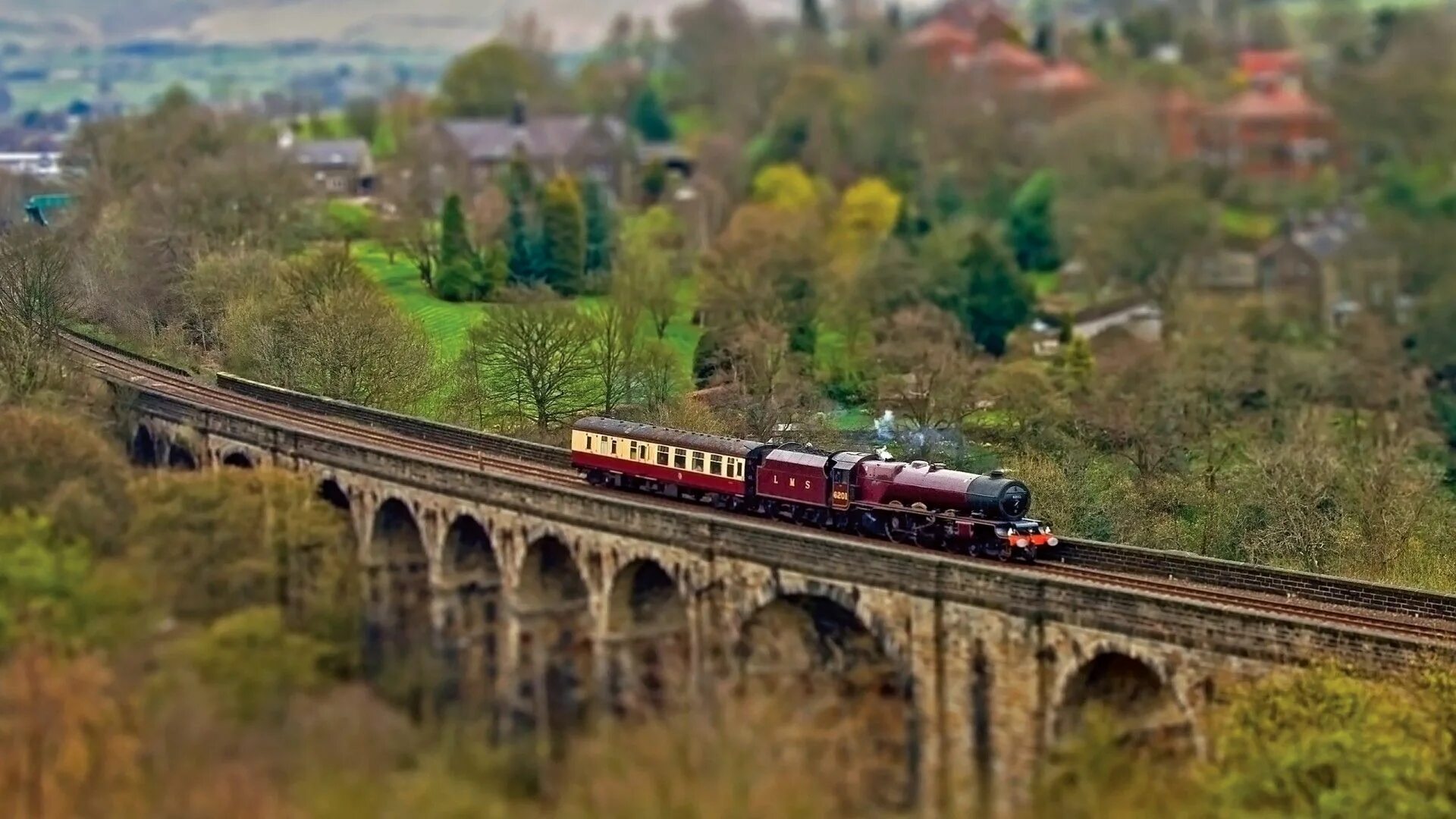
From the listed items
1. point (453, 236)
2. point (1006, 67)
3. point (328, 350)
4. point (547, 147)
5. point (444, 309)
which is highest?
point (1006, 67)

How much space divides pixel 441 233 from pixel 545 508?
44.3m

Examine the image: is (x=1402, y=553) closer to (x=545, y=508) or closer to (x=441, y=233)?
(x=545, y=508)

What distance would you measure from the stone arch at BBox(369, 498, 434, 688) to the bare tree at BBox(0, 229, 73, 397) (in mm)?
11103

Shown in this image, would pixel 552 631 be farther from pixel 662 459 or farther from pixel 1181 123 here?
pixel 1181 123

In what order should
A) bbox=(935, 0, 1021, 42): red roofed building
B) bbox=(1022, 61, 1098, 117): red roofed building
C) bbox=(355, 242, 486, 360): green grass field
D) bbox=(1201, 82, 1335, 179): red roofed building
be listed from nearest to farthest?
bbox=(355, 242, 486, 360): green grass field, bbox=(1201, 82, 1335, 179): red roofed building, bbox=(1022, 61, 1098, 117): red roofed building, bbox=(935, 0, 1021, 42): red roofed building

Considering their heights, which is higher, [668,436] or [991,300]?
[668,436]

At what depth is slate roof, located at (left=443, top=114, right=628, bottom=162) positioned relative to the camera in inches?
5502

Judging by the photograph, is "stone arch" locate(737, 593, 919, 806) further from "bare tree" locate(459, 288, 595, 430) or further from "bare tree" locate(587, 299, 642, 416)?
"bare tree" locate(459, 288, 595, 430)

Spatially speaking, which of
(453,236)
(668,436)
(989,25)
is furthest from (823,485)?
(989,25)

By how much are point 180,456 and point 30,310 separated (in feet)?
26.2

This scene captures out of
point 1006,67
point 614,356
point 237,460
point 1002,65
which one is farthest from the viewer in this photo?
point 1002,65

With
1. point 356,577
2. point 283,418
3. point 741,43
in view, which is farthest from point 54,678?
point 741,43

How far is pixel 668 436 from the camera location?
55719mm

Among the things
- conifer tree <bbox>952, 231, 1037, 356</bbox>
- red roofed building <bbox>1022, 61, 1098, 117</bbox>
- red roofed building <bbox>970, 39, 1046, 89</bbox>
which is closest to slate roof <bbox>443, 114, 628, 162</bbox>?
red roofed building <bbox>970, 39, 1046, 89</bbox>
